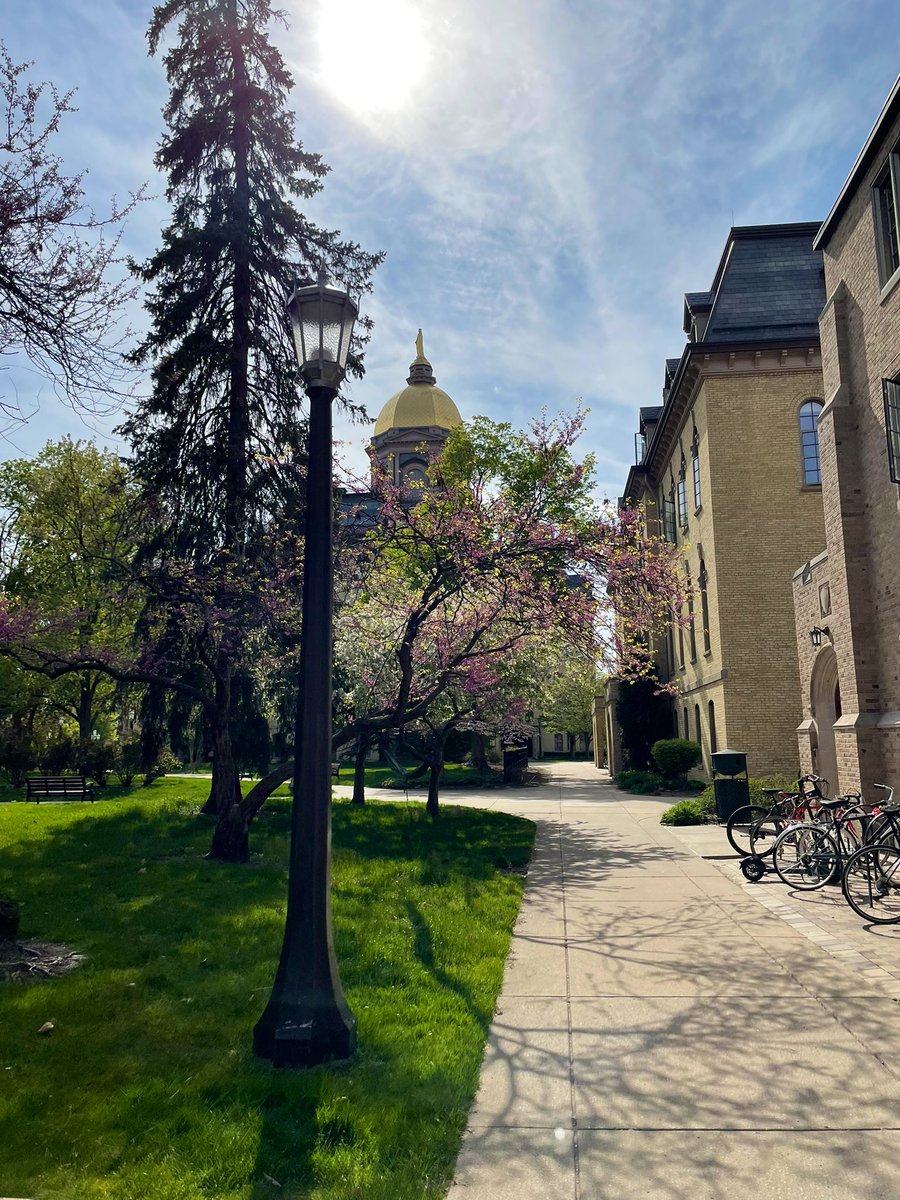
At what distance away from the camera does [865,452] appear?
1304 cm

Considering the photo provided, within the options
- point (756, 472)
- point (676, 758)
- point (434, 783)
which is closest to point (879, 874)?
point (434, 783)

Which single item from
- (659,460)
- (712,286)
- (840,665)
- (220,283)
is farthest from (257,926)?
(659,460)

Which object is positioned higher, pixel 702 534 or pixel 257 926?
pixel 702 534

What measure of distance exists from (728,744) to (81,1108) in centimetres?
2120

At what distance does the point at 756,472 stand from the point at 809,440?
1.74 meters

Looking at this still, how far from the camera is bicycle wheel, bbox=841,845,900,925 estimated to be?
8.27 meters

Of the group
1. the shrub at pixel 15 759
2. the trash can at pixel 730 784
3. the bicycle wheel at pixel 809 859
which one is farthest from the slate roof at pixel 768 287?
the shrub at pixel 15 759

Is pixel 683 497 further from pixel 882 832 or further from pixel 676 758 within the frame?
pixel 882 832

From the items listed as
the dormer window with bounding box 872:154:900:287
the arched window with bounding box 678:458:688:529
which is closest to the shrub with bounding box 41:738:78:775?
the arched window with bounding box 678:458:688:529

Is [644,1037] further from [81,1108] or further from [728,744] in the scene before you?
[728,744]

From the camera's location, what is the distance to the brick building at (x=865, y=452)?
475 inches

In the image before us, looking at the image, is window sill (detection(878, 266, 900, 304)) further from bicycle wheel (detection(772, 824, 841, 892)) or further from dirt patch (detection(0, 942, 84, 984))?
dirt patch (detection(0, 942, 84, 984))

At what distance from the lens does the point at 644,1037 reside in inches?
212

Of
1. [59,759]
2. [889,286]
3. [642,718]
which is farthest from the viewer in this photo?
[642,718]
